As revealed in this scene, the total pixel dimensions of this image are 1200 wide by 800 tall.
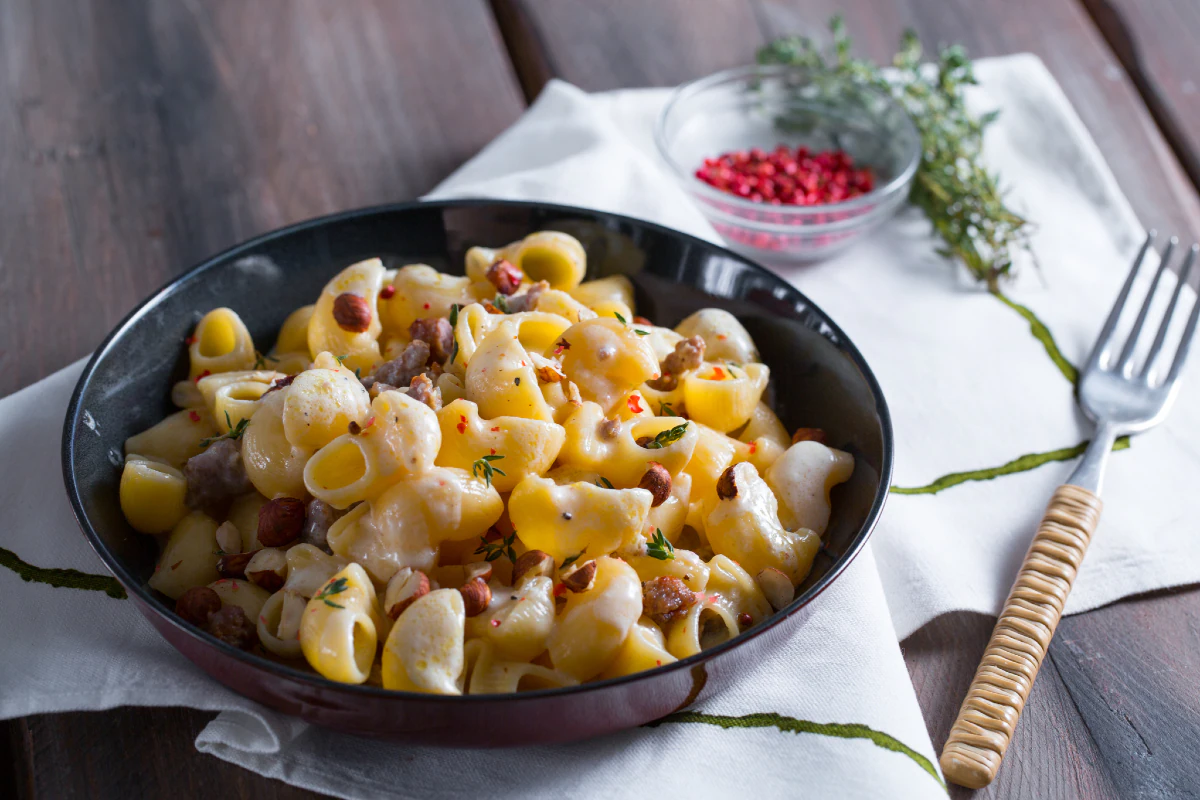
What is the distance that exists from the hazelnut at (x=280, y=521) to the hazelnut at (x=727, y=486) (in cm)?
56

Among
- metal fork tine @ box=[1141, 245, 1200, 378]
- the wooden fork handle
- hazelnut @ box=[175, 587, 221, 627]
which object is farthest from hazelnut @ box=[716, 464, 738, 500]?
metal fork tine @ box=[1141, 245, 1200, 378]

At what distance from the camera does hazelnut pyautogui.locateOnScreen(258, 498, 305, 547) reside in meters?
1.35

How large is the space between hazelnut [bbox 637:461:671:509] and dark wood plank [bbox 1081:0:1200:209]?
1931mm

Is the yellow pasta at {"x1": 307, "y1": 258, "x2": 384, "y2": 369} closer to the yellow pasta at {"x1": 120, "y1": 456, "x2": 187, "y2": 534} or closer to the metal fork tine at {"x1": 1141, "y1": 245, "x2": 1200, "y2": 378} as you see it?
the yellow pasta at {"x1": 120, "y1": 456, "x2": 187, "y2": 534}

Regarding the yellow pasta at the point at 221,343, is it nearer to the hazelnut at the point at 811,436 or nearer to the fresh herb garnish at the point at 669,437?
the fresh herb garnish at the point at 669,437

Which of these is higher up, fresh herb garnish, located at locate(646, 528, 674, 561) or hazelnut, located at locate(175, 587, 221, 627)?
hazelnut, located at locate(175, 587, 221, 627)

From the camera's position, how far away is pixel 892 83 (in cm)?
262

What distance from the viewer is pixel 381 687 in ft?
3.88

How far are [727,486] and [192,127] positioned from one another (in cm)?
179

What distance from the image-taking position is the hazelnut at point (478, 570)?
1.29m

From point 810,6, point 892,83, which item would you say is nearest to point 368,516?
point 892,83

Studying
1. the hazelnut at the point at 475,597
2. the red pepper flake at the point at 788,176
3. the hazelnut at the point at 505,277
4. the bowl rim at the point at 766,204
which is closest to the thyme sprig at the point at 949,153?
the bowl rim at the point at 766,204

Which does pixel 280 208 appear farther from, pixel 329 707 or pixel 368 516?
pixel 329 707

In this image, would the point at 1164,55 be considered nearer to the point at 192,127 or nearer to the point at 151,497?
the point at 192,127
